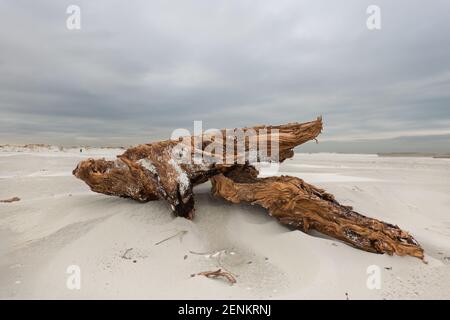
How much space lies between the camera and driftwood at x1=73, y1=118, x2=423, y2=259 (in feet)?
14.8

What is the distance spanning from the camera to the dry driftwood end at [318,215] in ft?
14.3

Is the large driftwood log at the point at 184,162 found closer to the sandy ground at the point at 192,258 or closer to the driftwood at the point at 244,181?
the driftwood at the point at 244,181

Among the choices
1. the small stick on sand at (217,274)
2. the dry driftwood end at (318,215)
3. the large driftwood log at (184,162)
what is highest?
the large driftwood log at (184,162)

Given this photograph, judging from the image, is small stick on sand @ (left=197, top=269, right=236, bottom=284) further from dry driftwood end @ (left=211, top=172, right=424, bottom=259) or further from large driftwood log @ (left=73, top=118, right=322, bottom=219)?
large driftwood log @ (left=73, top=118, right=322, bottom=219)

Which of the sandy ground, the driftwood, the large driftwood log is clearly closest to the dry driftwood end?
the driftwood

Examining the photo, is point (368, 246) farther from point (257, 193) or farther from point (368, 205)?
point (368, 205)

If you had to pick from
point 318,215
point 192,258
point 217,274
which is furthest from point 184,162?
point 318,215

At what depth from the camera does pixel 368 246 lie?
4375mm

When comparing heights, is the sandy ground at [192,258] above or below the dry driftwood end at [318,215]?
below

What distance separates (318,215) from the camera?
4723mm

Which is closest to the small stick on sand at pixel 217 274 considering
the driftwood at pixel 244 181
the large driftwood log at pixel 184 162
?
the driftwood at pixel 244 181

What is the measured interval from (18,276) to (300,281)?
382cm

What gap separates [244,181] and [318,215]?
167 centimetres
